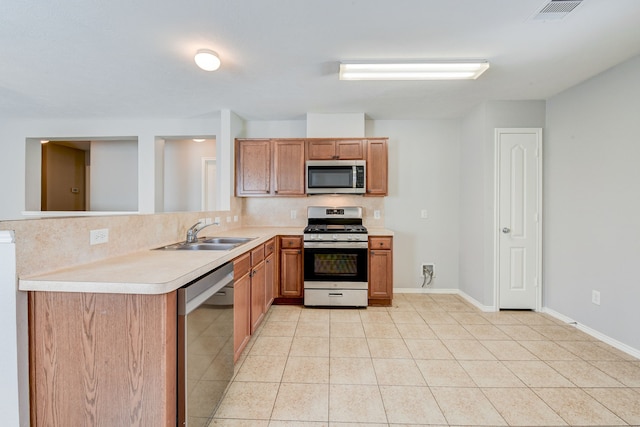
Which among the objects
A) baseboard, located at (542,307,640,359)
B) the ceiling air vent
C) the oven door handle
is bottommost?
baseboard, located at (542,307,640,359)

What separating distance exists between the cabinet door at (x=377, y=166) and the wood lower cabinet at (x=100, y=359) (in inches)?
113

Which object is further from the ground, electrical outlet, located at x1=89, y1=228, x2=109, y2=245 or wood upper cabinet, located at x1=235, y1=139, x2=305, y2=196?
wood upper cabinet, located at x1=235, y1=139, x2=305, y2=196

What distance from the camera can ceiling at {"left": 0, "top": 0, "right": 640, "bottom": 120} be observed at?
1757mm

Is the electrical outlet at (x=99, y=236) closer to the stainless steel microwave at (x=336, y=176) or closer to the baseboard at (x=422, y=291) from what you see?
the stainless steel microwave at (x=336, y=176)

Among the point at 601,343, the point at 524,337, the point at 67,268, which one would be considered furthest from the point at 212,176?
the point at 601,343

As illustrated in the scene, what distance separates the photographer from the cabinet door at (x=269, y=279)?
2.95m

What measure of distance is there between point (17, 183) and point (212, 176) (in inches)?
109

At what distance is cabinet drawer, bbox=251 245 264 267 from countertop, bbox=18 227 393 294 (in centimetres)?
71

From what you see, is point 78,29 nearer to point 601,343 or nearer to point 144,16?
point 144,16

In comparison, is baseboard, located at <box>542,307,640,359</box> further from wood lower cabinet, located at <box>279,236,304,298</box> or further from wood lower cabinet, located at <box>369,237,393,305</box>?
wood lower cabinet, located at <box>279,236,304,298</box>

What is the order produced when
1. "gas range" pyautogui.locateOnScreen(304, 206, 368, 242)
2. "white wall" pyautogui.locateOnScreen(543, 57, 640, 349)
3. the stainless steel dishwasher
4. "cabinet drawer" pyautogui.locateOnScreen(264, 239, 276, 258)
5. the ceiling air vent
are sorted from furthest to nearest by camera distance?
"gas range" pyautogui.locateOnScreen(304, 206, 368, 242) < "cabinet drawer" pyautogui.locateOnScreen(264, 239, 276, 258) < "white wall" pyautogui.locateOnScreen(543, 57, 640, 349) < the ceiling air vent < the stainless steel dishwasher

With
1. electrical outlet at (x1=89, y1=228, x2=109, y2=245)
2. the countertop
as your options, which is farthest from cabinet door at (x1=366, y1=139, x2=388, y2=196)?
electrical outlet at (x1=89, y1=228, x2=109, y2=245)

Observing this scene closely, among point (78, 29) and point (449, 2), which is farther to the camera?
point (78, 29)

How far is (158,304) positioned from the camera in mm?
1146
